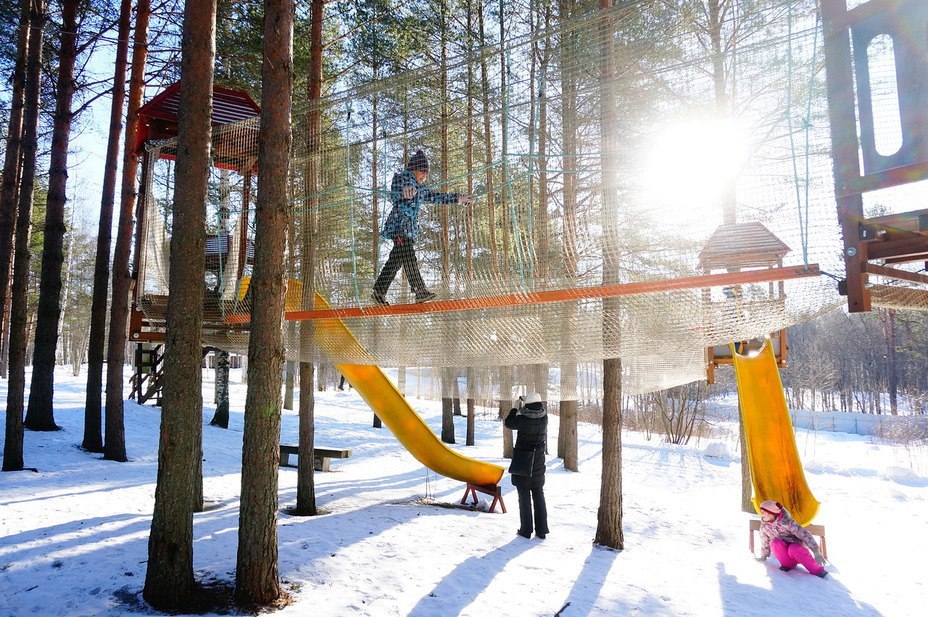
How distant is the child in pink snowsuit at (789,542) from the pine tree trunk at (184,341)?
4.17m

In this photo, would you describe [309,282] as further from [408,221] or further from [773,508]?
[773,508]

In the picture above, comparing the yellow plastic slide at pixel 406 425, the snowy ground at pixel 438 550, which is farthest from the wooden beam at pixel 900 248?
the yellow plastic slide at pixel 406 425

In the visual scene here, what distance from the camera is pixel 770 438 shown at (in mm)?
5148

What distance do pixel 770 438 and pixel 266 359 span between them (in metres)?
4.60

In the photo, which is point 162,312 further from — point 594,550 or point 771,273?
point 771,273

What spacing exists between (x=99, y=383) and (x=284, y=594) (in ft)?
16.8

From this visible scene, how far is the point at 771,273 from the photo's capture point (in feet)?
8.39

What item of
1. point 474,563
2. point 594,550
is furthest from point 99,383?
point 594,550

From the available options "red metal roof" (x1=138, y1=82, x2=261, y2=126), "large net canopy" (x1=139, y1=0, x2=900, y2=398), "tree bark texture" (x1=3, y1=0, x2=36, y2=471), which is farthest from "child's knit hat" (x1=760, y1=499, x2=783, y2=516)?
"tree bark texture" (x1=3, y1=0, x2=36, y2=471)

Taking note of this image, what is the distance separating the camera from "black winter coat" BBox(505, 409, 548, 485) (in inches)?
190

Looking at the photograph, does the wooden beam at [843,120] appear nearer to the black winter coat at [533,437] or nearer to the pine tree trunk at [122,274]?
the black winter coat at [533,437]

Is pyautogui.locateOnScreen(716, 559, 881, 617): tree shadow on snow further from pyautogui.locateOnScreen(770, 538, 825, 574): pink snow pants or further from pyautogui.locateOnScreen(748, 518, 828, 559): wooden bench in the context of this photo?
pyautogui.locateOnScreen(748, 518, 828, 559): wooden bench

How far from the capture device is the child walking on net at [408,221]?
12.1ft

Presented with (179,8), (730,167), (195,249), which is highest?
(179,8)
